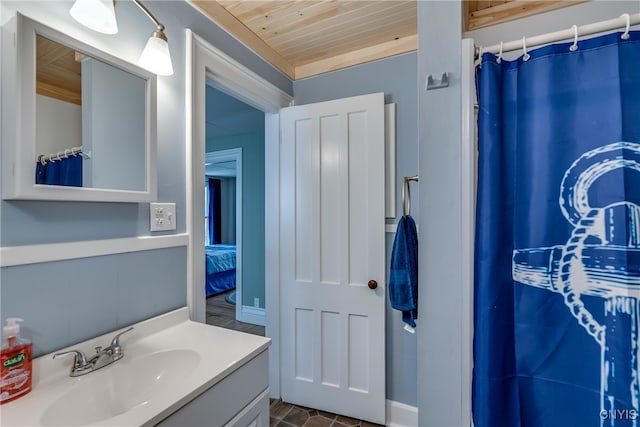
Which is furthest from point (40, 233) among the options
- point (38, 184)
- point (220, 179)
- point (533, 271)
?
point (220, 179)

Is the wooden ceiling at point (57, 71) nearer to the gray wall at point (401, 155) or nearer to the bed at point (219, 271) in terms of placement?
the gray wall at point (401, 155)

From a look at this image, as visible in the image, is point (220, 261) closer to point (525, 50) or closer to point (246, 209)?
point (246, 209)

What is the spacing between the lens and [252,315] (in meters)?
3.53

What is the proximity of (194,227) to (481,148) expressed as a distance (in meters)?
1.26

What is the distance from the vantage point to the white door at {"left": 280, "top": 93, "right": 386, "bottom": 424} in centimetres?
181

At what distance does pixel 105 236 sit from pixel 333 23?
1628 mm

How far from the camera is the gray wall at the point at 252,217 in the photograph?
351 centimetres

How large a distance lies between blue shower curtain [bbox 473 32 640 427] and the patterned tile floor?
1.13 meters

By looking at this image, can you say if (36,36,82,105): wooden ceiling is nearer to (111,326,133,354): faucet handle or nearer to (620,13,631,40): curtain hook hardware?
(111,326,133,354): faucet handle

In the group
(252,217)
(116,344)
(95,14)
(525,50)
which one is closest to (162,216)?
(116,344)

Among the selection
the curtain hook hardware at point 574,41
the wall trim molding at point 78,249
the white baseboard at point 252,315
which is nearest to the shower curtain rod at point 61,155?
the wall trim molding at point 78,249

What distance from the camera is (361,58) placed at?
1.95 metres

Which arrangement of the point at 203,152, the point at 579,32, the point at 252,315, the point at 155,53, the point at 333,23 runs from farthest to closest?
the point at 252,315
the point at 333,23
the point at 203,152
the point at 155,53
the point at 579,32

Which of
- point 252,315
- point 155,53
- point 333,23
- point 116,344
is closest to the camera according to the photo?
point 116,344
